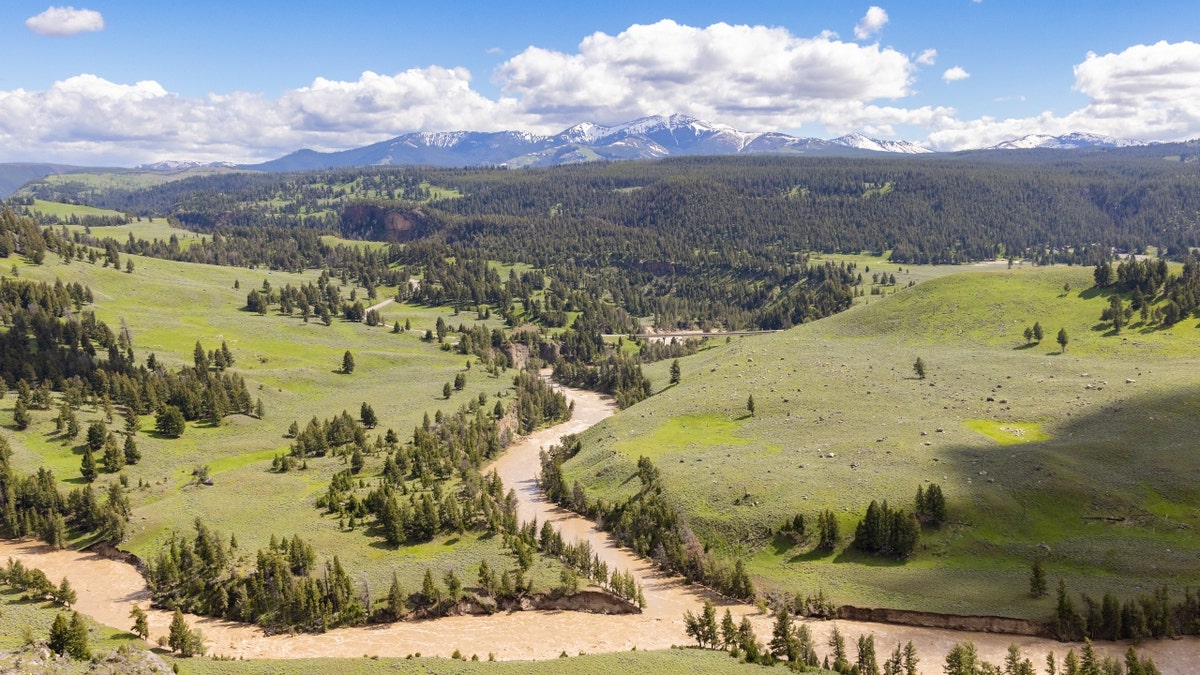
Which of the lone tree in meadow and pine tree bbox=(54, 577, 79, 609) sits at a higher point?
the lone tree in meadow

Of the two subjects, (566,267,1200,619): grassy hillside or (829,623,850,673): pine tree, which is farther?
(566,267,1200,619): grassy hillside

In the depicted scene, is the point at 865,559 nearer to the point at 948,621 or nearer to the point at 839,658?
the point at 948,621

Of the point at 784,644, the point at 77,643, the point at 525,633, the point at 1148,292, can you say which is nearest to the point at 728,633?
the point at 784,644

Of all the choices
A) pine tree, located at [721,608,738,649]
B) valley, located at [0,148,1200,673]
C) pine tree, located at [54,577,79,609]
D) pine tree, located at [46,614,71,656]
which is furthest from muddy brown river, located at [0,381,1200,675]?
pine tree, located at [46,614,71,656]

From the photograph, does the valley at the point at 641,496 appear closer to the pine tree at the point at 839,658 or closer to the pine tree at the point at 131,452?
the pine tree at the point at 131,452

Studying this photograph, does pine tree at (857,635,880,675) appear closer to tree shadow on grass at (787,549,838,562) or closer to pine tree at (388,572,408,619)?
tree shadow on grass at (787,549,838,562)

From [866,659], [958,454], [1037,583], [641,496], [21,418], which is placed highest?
[21,418]
